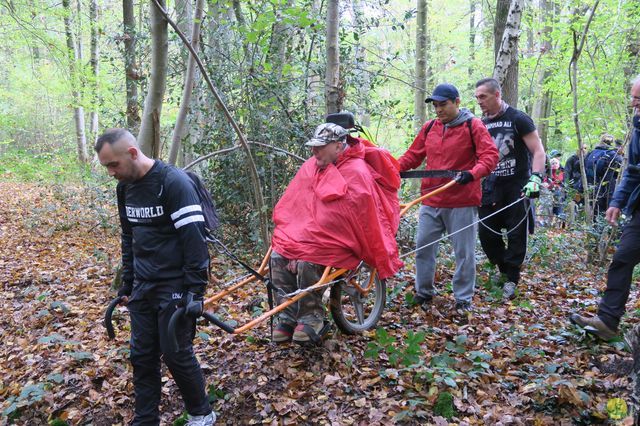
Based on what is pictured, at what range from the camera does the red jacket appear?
16.5 feet

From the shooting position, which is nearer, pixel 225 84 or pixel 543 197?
pixel 225 84

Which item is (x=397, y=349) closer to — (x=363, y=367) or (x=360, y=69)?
(x=363, y=367)

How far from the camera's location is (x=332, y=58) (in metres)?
6.29

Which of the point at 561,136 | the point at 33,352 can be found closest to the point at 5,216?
the point at 33,352

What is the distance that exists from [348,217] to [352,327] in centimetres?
124

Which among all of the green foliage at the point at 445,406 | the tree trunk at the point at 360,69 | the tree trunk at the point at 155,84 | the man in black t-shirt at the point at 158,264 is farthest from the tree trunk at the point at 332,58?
the green foliage at the point at 445,406

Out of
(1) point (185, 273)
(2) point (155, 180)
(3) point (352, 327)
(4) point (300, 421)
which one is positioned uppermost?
(2) point (155, 180)

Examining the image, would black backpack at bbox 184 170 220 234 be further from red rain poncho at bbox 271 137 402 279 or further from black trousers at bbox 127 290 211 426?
red rain poncho at bbox 271 137 402 279

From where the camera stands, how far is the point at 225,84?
302 inches

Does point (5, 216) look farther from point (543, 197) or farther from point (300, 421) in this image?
point (543, 197)

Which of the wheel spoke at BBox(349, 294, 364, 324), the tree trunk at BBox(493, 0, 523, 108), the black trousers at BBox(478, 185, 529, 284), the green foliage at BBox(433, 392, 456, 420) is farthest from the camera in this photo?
the tree trunk at BBox(493, 0, 523, 108)

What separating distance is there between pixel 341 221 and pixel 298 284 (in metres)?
0.68

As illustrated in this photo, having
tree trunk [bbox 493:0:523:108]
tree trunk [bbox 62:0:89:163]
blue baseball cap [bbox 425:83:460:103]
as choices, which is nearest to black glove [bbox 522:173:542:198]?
blue baseball cap [bbox 425:83:460:103]

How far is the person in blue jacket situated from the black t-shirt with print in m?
1.41
